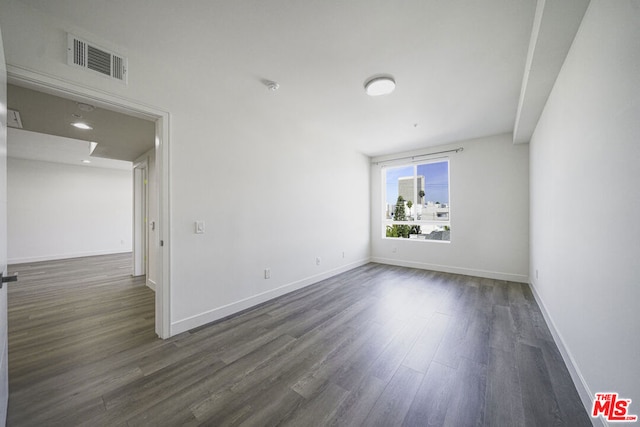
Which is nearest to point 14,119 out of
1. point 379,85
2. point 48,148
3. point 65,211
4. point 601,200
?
point 48,148

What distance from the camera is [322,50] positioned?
1998 millimetres

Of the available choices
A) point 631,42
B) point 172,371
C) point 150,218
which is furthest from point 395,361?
point 150,218

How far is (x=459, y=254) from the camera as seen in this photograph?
4465 millimetres

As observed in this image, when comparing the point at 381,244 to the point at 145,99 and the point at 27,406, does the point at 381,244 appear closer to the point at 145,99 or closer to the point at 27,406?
→ the point at 145,99

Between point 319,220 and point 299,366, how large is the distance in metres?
2.49

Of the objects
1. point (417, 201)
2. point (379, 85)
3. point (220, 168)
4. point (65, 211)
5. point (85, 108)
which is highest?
point (379, 85)

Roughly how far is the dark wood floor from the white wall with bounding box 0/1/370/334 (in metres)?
0.44

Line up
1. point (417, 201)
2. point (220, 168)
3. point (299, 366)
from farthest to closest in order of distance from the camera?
point (417, 201)
point (220, 168)
point (299, 366)

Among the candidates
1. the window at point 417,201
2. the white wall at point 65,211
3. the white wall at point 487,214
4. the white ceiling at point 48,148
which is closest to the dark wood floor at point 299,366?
the white wall at point 487,214

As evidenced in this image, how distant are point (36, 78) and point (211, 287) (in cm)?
213

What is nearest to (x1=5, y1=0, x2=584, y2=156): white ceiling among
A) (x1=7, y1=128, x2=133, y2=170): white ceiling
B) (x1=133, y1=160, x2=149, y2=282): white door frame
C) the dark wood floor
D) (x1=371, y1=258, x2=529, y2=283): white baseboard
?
the dark wood floor

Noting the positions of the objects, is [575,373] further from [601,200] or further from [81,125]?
[81,125]

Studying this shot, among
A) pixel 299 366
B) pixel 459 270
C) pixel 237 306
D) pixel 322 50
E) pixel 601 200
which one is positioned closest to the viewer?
pixel 601 200

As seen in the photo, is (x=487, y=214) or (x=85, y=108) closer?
(x=85, y=108)
